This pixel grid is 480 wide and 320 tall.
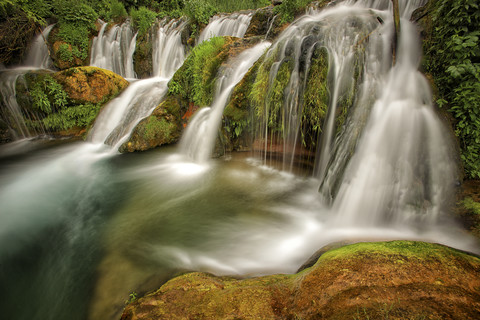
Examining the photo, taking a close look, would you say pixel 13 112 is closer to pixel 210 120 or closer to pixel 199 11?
pixel 210 120

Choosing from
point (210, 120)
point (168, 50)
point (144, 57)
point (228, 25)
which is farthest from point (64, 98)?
point (228, 25)

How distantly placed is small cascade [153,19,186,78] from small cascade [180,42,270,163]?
18.8ft

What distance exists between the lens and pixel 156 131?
6.45 metres

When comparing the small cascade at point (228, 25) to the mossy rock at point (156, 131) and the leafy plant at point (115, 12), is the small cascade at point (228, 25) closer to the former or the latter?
the mossy rock at point (156, 131)

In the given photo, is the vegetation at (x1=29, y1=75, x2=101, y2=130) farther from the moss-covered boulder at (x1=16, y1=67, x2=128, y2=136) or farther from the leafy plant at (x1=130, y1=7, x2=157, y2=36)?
the leafy plant at (x1=130, y1=7, x2=157, y2=36)

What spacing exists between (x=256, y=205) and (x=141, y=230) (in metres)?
1.99

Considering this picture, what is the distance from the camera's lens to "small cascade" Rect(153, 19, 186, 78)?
10.9m

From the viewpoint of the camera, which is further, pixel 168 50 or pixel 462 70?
pixel 168 50

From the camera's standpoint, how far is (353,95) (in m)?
3.81

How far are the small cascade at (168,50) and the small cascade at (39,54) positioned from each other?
4867 millimetres

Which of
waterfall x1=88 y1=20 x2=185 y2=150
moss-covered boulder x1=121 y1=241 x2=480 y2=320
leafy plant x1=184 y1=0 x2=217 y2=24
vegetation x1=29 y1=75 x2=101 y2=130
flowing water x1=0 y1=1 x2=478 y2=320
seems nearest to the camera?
moss-covered boulder x1=121 y1=241 x2=480 y2=320

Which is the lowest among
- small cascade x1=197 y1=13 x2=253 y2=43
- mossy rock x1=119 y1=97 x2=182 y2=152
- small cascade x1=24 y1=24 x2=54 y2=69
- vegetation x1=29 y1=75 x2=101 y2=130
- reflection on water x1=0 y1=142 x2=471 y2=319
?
reflection on water x1=0 y1=142 x2=471 y2=319

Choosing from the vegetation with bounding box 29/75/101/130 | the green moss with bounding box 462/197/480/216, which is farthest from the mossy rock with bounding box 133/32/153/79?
the green moss with bounding box 462/197/480/216

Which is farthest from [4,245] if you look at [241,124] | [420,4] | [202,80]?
[420,4]
